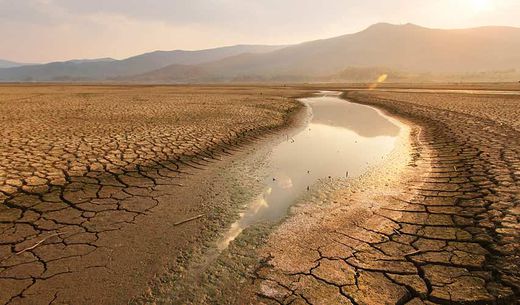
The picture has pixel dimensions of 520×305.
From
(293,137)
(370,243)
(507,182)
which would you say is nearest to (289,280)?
(370,243)

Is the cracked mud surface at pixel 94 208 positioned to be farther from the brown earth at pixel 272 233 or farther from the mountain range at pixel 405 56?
the mountain range at pixel 405 56

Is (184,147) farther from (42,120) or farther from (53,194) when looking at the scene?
(42,120)

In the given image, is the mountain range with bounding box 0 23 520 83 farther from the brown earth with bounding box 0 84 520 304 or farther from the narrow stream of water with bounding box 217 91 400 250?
the brown earth with bounding box 0 84 520 304

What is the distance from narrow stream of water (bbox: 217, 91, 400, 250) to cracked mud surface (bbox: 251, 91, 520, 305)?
1.56ft

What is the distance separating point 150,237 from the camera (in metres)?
3.68

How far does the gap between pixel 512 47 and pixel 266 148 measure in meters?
189

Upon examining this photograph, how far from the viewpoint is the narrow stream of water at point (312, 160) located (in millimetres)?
4590

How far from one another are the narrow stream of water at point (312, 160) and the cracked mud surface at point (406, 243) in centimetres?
47

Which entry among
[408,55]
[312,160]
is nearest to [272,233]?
[312,160]

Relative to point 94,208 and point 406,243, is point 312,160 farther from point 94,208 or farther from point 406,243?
point 94,208

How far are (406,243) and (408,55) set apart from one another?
181 metres

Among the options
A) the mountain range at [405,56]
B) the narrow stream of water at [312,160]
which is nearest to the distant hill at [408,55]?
the mountain range at [405,56]

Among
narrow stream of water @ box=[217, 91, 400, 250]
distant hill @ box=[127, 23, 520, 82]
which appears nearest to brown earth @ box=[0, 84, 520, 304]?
narrow stream of water @ box=[217, 91, 400, 250]

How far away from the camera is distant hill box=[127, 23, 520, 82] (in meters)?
141
